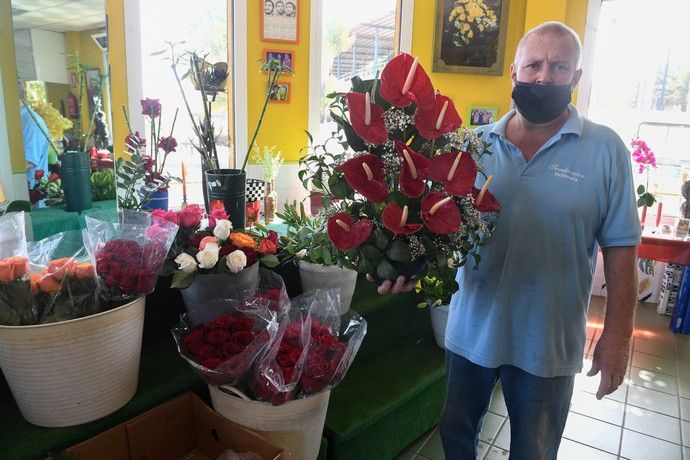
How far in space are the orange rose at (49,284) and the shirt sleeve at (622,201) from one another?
4.64 feet

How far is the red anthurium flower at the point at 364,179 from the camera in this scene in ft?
3.56

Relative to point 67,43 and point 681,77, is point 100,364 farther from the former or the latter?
point 681,77

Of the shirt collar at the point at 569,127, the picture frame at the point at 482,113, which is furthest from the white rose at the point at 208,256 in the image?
the picture frame at the point at 482,113

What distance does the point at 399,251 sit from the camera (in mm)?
1108

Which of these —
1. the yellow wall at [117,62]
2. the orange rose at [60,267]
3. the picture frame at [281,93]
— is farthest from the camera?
the picture frame at [281,93]

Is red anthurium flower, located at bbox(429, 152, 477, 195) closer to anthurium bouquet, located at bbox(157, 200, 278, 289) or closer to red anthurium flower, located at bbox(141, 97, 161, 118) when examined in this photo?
anthurium bouquet, located at bbox(157, 200, 278, 289)

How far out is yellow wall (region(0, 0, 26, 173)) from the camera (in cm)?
155

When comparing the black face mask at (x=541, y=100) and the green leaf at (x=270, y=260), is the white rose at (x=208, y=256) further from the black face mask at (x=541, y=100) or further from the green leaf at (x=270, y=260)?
the black face mask at (x=541, y=100)

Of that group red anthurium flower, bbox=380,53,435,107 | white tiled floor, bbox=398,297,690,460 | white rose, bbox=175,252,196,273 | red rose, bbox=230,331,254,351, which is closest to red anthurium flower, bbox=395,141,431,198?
red anthurium flower, bbox=380,53,435,107

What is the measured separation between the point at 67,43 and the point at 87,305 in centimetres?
110

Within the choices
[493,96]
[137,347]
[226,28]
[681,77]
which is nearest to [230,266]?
[137,347]

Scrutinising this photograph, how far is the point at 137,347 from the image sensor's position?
1323mm

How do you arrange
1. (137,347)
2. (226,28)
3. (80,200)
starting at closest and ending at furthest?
(137,347)
(80,200)
(226,28)

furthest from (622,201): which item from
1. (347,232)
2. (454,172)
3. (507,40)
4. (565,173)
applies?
(507,40)
